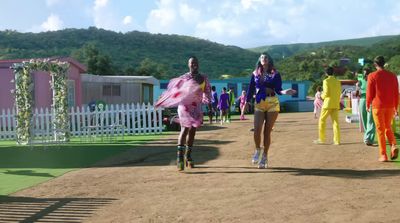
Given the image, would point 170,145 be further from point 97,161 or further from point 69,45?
point 69,45

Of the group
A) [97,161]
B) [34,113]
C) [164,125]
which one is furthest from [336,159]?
[164,125]

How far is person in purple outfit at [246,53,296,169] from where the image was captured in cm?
822

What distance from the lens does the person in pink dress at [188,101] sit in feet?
27.6

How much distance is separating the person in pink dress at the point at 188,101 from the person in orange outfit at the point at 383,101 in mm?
2601

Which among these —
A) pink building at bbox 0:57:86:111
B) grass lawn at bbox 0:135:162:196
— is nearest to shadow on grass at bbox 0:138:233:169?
grass lawn at bbox 0:135:162:196

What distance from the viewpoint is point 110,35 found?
4380 inches

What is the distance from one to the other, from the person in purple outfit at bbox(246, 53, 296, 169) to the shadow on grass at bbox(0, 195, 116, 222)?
2.83 m

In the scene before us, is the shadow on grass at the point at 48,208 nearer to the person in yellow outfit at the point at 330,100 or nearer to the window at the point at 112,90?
the person in yellow outfit at the point at 330,100

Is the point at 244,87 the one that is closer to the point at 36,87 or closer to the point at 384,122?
the point at 36,87

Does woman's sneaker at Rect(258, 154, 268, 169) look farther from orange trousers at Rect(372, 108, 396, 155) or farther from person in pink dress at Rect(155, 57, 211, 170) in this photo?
orange trousers at Rect(372, 108, 396, 155)

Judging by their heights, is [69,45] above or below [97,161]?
above

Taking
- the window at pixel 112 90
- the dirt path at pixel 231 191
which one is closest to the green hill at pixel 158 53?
the window at pixel 112 90

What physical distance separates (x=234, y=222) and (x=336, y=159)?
14.7 ft

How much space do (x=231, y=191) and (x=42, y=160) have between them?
5757 millimetres
